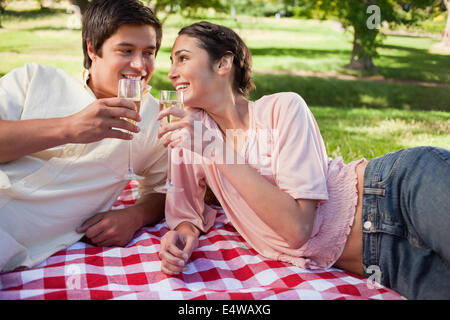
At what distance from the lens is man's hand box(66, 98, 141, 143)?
6.97 ft

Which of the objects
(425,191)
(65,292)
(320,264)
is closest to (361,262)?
(320,264)

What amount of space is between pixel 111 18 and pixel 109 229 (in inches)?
50.8

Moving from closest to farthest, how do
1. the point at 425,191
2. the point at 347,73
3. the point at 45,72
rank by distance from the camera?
1. the point at 425,191
2. the point at 45,72
3. the point at 347,73

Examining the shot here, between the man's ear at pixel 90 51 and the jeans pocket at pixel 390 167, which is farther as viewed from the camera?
the man's ear at pixel 90 51

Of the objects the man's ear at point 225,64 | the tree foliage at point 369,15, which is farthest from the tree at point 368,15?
the man's ear at point 225,64

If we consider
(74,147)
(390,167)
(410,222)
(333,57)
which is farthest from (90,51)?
(333,57)

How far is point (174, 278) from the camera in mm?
2395

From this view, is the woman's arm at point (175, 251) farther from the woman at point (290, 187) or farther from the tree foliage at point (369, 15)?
the tree foliage at point (369, 15)

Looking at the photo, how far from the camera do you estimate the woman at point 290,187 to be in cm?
224

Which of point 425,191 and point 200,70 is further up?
point 200,70

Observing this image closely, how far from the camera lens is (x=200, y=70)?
277 centimetres

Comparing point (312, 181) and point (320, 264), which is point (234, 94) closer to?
point (312, 181)

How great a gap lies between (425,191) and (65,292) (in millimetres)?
1832

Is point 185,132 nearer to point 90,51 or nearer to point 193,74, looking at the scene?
point 193,74
